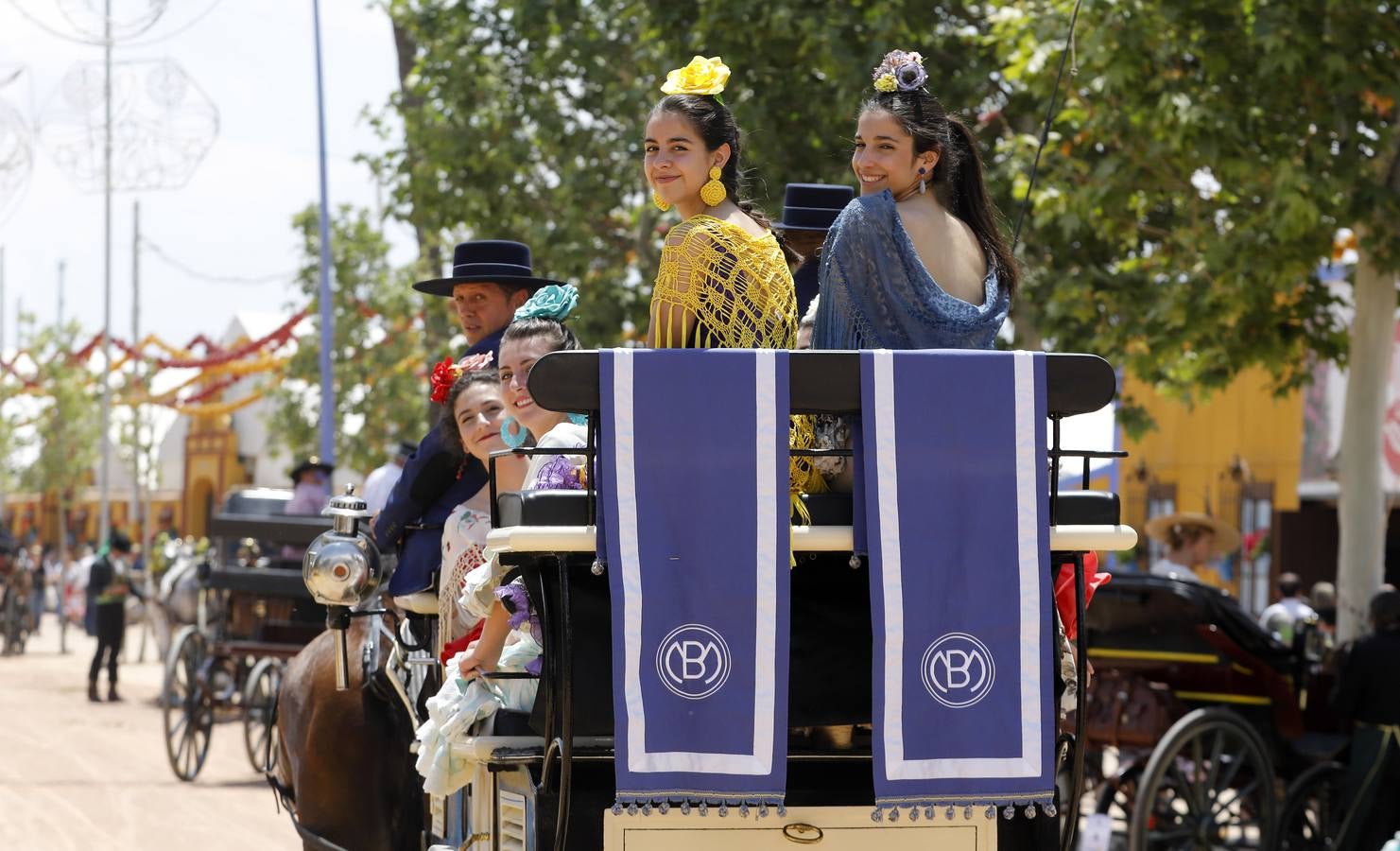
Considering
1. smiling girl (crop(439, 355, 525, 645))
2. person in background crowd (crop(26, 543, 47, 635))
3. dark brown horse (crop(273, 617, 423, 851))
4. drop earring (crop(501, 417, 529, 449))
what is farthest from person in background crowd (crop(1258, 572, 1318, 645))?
person in background crowd (crop(26, 543, 47, 635))

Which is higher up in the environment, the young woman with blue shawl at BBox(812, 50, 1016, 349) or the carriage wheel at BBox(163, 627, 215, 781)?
the young woman with blue shawl at BBox(812, 50, 1016, 349)

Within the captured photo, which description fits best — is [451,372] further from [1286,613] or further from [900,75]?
[1286,613]

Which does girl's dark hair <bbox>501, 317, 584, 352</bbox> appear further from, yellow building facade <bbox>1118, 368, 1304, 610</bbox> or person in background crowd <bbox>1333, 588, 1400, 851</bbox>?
yellow building facade <bbox>1118, 368, 1304, 610</bbox>

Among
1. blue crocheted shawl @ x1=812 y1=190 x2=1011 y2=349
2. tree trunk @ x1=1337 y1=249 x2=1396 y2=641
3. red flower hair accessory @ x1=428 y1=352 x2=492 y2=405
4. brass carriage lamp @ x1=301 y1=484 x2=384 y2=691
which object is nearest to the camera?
blue crocheted shawl @ x1=812 y1=190 x2=1011 y2=349

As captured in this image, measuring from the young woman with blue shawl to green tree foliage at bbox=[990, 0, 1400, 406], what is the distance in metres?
5.56

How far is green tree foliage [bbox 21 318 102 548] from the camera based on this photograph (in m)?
45.1

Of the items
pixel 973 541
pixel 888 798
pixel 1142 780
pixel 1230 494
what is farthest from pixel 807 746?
pixel 1230 494

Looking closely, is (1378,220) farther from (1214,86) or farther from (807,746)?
(807,746)

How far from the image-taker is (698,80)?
167 inches

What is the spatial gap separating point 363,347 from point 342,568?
22.3 m

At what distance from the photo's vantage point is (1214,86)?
10.6 m

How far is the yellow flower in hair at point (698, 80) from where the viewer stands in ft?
13.9

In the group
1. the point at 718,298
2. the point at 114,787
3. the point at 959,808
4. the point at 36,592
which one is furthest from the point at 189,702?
the point at 36,592

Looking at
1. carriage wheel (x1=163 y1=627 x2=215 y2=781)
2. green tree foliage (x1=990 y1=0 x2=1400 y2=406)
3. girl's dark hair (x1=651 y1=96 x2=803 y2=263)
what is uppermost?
green tree foliage (x1=990 y1=0 x2=1400 y2=406)
